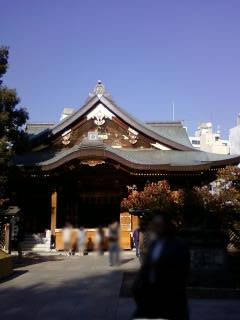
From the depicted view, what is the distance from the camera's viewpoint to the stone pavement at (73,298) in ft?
24.0

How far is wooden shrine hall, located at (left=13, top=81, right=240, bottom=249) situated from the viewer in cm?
2017

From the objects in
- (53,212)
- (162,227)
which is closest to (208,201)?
(53,212)

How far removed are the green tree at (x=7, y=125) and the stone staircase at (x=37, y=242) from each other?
5.32 metres

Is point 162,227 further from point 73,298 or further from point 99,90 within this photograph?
point 99,90

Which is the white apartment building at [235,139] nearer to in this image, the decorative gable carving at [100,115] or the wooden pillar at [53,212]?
the decorative gable carving at [100,115]

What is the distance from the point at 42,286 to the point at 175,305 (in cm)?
711

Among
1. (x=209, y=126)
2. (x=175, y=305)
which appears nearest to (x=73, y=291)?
(x=175, y=305)

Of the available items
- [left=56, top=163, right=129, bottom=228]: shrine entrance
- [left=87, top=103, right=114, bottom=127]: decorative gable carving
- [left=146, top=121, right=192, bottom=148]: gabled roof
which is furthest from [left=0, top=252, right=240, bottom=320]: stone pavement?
[left=146, top=121, right=192, bottom=148]: gabled roof

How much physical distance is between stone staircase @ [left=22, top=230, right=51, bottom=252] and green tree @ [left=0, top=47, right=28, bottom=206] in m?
5.32

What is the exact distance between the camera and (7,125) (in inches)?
622

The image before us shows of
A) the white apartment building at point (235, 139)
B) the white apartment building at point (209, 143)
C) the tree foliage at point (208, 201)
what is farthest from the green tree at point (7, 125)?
the white apartment building at point (209, 143)

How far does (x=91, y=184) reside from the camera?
876 inches

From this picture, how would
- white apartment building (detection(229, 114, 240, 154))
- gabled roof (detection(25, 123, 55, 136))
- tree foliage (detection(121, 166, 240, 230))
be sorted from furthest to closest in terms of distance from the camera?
Result: white apartment building (detection(229, 114, 240, 154)), gabled roof (detection(25, 123, 55, 136)), tree foliage (detection(121, 166, 240, 230))

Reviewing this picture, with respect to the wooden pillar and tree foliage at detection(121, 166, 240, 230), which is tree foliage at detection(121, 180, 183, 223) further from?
the wooden pillar
